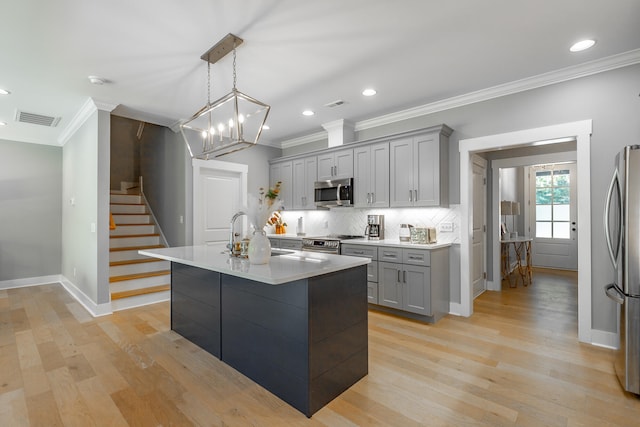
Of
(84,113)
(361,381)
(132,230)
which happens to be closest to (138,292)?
(132,230)

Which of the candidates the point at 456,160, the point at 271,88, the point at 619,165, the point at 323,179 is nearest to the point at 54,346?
the point at 271,88

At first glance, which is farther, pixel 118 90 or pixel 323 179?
pixel 323 179

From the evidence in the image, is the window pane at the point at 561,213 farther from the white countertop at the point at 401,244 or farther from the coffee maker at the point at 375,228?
the coffee maker at the point at 375,228

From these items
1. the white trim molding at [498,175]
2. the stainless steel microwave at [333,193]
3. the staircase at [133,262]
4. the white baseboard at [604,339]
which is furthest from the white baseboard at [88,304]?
the white trim molding at [498,175]

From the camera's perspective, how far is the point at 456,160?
4016mm

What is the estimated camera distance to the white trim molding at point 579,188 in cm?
309

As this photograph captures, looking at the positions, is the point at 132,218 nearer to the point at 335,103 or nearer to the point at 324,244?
the point at 324,244

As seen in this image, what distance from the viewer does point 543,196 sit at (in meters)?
7.57

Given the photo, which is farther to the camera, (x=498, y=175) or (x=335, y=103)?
(x=498, y=175)

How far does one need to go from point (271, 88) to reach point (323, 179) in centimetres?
188

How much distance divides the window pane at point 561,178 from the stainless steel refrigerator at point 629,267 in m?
5.99

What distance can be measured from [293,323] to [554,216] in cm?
777

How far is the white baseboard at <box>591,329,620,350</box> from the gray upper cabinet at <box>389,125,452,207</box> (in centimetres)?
193

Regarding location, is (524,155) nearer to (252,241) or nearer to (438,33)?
(438,33)
